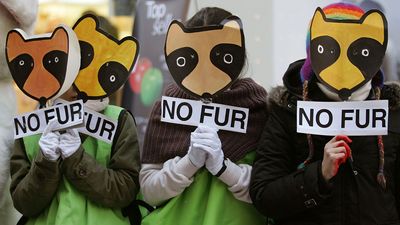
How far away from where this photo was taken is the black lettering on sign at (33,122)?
5.96 ft

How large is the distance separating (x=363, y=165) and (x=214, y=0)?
6.50ft

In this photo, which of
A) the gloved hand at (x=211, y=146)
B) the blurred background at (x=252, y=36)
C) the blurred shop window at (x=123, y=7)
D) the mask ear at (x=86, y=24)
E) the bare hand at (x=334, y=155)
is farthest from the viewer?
the blurred shop window at (x=123, y=7)

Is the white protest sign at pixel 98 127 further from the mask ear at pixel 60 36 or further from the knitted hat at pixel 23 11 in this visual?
the knitted hat at pixel 23 11

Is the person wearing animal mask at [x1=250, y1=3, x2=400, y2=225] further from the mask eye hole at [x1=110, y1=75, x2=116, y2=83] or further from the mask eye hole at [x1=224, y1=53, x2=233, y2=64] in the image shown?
the mask eye hole at [x1=110, y1=75, x2=116, y2=83]

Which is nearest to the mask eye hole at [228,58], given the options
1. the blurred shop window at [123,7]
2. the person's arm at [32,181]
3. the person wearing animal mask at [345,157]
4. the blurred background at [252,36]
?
the person wearing animal mask at [345,157]

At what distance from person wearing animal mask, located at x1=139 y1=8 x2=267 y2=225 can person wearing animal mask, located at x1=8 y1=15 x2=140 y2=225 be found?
97mm

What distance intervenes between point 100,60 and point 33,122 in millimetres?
265

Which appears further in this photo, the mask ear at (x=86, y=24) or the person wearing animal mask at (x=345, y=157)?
the mask ear at (x=86, y=24)

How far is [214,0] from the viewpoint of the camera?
3.43 meters

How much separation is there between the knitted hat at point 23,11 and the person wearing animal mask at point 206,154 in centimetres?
66

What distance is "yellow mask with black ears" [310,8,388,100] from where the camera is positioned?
161 cm

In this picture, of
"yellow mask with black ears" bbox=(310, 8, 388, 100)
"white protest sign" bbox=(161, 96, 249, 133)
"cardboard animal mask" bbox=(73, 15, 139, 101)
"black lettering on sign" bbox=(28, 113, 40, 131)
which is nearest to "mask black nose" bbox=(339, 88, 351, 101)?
"yellow mask with black ears" bbox=(310, 8, 388, 100)

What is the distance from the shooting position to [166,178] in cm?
175

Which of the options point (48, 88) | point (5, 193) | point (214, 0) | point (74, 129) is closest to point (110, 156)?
point (74, 129)
